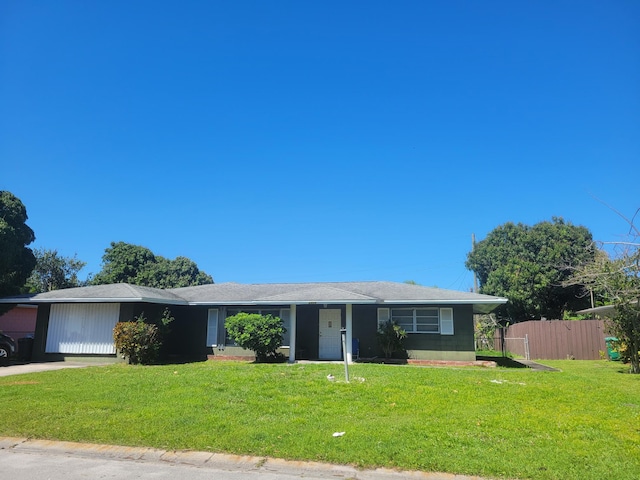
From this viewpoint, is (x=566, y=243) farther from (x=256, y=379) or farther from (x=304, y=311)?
(x=256, y=379)

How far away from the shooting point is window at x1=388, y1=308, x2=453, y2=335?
1806cm

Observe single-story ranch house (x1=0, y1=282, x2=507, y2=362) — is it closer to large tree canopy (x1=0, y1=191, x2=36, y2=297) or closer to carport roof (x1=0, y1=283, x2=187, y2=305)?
carport roof (x1=0, y1=283, x2=187, y2=305)

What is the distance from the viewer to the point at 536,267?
96.9 ft

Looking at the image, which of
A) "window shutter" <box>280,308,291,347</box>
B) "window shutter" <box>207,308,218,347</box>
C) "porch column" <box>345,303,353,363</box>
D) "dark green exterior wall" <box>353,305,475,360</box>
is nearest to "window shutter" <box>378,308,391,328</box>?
"dark green exterior wall" <box>353,305,475,360</box>

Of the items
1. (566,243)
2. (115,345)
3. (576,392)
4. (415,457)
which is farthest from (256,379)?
(566,243)

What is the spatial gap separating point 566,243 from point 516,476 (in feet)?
97.0

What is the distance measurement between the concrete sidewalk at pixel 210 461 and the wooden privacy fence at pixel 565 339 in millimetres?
19326

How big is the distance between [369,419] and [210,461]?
2.75 m

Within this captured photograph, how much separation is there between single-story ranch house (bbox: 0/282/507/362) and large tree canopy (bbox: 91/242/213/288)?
60.7 feet

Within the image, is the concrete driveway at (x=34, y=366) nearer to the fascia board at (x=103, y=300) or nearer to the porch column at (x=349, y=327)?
the fascia board at (x=103, y=300)

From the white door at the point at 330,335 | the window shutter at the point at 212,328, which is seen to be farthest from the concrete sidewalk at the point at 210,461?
the white door at the point at 330,335

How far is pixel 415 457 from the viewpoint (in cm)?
541

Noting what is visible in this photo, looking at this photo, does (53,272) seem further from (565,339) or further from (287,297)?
(565,339)

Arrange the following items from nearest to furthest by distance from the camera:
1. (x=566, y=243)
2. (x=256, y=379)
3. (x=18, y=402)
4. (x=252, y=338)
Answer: (x=18, y=402), (x=256, y=379), (x=252, y=338), (x=566, y=243)
